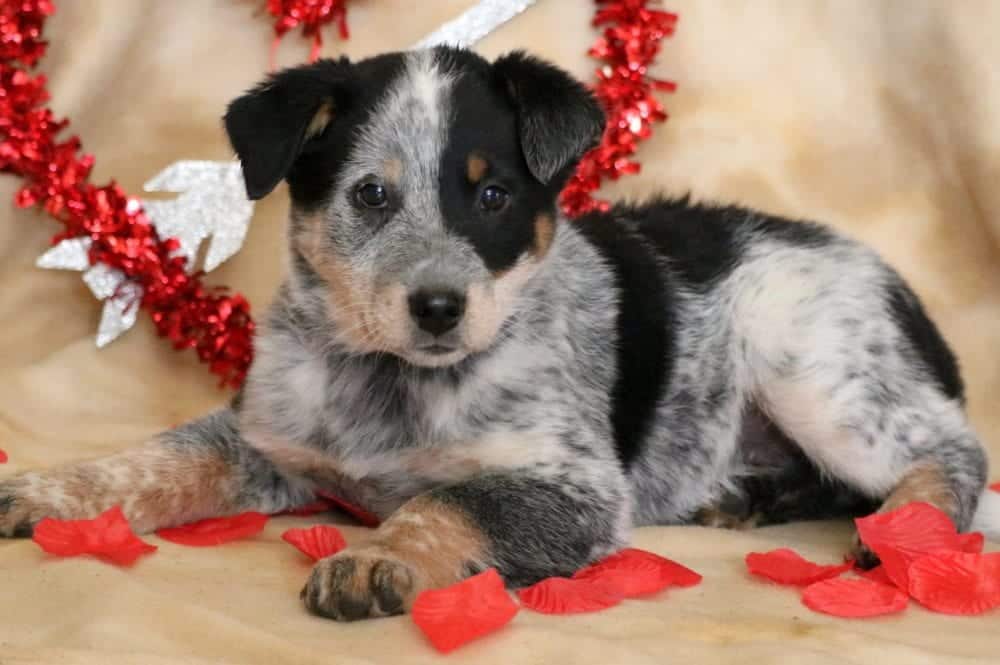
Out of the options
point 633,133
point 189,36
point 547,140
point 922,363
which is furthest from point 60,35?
point 922,363

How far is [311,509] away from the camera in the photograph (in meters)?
4.23

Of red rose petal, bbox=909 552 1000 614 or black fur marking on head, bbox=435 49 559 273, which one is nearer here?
red rose petal, bbox=909 552 1000 614

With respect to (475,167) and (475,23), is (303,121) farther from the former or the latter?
(475,23)

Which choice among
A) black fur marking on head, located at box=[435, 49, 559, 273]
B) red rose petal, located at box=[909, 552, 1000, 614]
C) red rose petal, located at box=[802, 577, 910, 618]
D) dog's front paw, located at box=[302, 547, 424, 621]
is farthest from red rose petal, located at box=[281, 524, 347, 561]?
red rose petal, located at box=[909, 552, 1000, 614]

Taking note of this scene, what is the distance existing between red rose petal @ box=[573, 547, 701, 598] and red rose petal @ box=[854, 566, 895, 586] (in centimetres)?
46

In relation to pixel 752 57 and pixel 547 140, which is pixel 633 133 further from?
pixel 547 140

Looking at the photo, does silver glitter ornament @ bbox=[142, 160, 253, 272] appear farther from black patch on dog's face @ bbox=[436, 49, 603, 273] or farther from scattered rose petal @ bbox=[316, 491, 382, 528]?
black patch on dog's face @ bbox=[436, 49, 603, 273]

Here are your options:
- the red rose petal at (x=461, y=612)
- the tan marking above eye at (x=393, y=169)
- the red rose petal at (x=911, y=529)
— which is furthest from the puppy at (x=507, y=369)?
the red rose petal at (x=911, y=529)

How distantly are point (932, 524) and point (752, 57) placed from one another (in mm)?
2461

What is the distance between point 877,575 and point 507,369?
3.70ft

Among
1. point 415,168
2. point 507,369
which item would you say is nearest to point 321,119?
point 415,168

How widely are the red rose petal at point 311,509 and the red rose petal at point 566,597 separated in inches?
42.4

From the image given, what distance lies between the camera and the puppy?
348 cm

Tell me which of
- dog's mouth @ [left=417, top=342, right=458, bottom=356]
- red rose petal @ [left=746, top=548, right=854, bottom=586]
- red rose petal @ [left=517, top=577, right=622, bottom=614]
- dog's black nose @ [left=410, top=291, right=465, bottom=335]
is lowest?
red rose petal @ [left=517, top=577, right=622, bottom=614]
